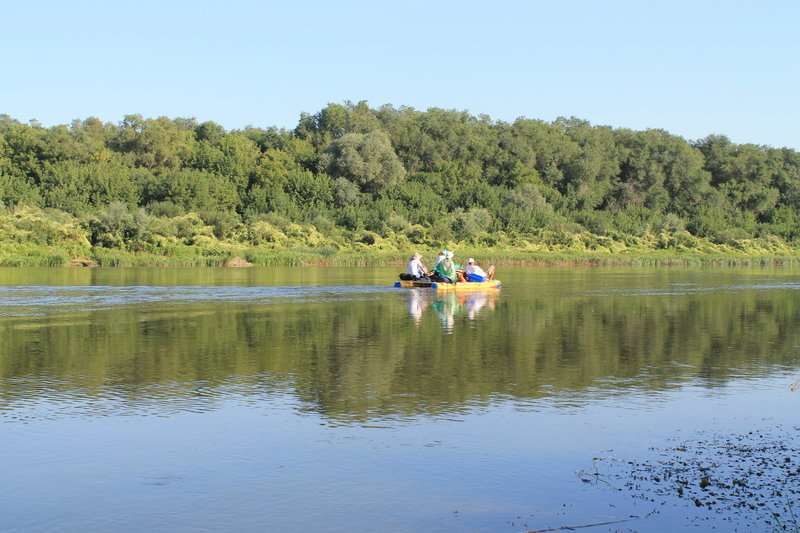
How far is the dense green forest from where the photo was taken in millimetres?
69362

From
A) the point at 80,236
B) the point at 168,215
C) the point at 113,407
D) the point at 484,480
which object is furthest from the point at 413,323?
the point at 168,215

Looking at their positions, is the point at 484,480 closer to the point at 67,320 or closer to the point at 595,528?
the point at 595,528

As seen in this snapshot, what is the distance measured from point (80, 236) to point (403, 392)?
185 feet

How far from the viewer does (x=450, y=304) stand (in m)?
32.6

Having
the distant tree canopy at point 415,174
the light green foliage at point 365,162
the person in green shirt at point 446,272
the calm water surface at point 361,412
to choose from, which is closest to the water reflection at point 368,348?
the calm water surface at point 361,412

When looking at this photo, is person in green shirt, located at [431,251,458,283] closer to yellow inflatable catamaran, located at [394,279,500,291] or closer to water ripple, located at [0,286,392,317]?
yellow inflatable catamaran, located at [394,279,500,291]

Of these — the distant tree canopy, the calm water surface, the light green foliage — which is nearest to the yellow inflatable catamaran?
the calm water surface

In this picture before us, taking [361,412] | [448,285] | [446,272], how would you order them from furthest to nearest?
1. [446,272]
2. [448,285]
3. [361,412]

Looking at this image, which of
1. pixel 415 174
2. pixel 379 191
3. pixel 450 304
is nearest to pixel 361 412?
pixel 450 304

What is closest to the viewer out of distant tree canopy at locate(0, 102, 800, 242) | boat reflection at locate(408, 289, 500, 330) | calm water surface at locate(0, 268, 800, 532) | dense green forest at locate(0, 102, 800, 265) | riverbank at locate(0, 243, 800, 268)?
calm water surface at locate(0, 268, 800, 532)

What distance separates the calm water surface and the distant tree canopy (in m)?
56.8

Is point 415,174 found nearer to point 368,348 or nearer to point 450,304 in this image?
point 450,304

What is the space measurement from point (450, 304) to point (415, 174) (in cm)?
7351

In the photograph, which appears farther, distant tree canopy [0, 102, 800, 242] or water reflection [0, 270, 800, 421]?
distant tree canopy [0, 102, 800, 242]
